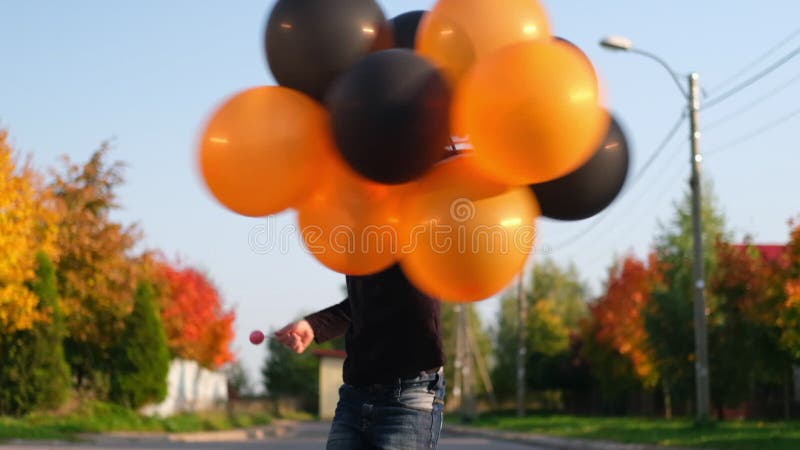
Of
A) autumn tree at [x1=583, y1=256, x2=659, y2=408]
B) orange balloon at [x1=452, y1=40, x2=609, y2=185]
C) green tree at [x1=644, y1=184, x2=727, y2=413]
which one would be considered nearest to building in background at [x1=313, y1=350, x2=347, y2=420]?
autumn tree at [x1=583, y1=256, x2=659, y2=408]

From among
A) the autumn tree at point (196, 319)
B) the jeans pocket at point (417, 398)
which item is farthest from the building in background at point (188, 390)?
the jeans pocket at point (417, 398)

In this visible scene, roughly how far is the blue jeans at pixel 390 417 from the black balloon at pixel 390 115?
2.51 feet

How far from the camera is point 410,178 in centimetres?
373

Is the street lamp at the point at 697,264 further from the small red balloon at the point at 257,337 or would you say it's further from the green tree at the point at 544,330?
the green tree at the point at 544,330

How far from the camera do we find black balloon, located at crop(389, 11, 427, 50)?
13.8ft

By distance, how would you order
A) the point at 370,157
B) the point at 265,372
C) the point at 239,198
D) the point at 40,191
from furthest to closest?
the point at 265,372, the point at 40,191, the point at 239,198, the point at 370,157

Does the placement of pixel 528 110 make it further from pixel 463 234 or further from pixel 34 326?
pixel 34 326

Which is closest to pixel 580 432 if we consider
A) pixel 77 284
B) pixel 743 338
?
pixel 743 338

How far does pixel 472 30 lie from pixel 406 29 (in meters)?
0.35

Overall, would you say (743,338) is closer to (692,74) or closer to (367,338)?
(692,74)

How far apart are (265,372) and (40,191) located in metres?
48.2

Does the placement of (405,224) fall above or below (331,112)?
below

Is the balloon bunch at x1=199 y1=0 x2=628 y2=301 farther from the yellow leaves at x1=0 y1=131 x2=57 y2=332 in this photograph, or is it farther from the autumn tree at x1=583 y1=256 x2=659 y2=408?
the autumn tree at x1=583 y1=256 x2=659 y2=408

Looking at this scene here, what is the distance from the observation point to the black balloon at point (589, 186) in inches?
155
